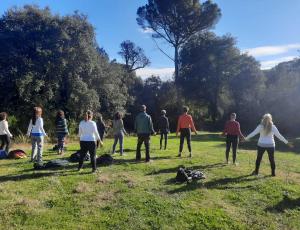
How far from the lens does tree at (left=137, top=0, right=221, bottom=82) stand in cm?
4941

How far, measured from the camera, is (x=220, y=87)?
51031 mm

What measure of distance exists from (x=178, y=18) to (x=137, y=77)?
922 centimetres

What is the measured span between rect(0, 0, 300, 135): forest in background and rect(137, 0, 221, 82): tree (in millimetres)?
118

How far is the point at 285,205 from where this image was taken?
10.9m

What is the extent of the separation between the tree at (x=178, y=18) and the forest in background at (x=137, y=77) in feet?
0.39

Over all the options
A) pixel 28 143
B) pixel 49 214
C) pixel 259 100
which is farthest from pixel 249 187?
pixel 259 100

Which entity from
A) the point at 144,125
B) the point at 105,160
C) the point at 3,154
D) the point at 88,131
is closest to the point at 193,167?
the point at 144,125

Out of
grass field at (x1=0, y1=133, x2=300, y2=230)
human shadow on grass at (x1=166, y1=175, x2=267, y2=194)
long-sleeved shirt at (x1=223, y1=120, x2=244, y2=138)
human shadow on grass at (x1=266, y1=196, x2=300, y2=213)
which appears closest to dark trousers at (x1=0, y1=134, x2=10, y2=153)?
grass field at (x1=0, y1=133, x2=300, y2=230)

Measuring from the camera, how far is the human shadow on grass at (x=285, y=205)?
34.6 ft

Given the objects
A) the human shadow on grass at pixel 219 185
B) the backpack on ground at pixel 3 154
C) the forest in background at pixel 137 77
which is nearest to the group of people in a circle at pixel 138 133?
the backpack on ground at pixel 3 154

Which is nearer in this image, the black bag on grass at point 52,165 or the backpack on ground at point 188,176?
the backpack on ground at point 188,176

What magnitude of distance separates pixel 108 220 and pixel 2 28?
23608 millimetres

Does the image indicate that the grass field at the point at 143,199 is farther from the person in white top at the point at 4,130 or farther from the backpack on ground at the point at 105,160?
the person in white top at the point at 4,130

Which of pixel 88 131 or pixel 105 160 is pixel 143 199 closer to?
pixel 88 131
